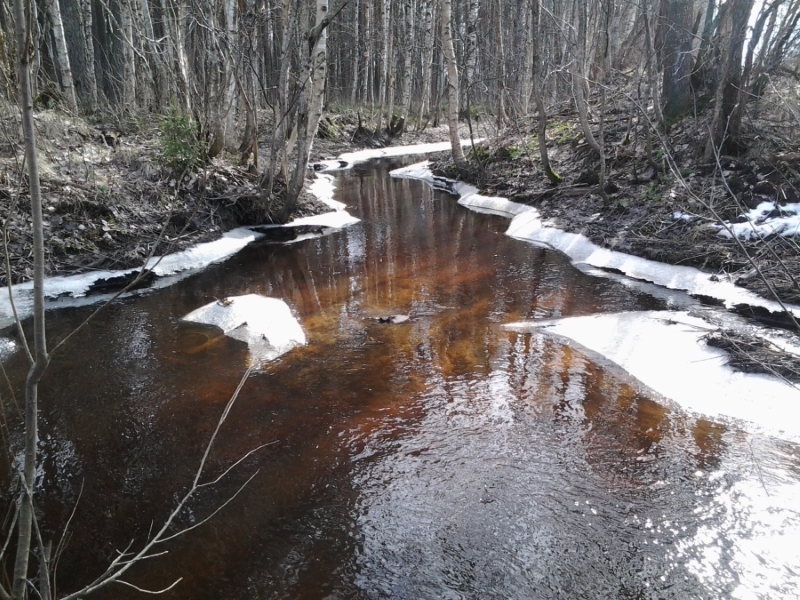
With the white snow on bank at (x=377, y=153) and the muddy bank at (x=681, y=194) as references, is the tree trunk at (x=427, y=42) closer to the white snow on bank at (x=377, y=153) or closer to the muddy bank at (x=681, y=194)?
the white snow on bank at (x=377, y=153)

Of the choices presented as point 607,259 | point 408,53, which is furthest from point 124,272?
point 408,53

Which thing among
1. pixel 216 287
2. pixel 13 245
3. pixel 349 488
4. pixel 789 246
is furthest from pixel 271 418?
pixel 789 246

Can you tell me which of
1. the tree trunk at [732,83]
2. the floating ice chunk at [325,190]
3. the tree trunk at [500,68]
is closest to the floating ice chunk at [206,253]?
the floating ice chunk at [325,190]

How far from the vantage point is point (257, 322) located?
21.9 feet

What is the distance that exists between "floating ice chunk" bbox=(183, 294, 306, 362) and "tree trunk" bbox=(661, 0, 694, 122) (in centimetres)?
799

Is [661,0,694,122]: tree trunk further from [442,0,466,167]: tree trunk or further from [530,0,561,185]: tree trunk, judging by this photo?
[442,0,466,167]: tree trunk

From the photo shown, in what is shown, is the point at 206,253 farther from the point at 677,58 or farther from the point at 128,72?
the point at 677,58

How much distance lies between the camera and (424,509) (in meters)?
3.77

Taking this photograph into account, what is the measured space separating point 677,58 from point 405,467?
1014 cm

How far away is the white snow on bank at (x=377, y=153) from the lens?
2055 cm

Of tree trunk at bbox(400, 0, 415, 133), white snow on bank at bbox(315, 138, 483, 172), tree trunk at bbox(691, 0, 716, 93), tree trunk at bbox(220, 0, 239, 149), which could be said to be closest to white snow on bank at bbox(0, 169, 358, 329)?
tree trunk at bbox(220, 0, 239, 149)

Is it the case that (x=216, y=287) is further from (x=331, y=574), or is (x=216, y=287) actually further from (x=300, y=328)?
(x=331, y=574)

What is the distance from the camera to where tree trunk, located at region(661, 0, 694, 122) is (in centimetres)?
1013

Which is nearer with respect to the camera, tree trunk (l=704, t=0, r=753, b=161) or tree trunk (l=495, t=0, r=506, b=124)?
tree trunk (l=704, t=0, r=753, b=161)
